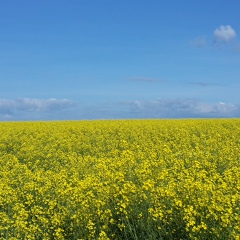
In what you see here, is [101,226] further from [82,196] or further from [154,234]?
[154,234]

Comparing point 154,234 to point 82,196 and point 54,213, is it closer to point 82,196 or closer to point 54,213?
point 82,196

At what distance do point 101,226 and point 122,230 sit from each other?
44cm

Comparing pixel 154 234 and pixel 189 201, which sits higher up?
pixel 189 201

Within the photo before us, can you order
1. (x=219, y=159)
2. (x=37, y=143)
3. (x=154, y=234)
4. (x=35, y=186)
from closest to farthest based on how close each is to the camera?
(x=154, y=234)
(x=35, y=186)
(x=219, y=159)
(x=37, y=143)

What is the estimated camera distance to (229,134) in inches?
961

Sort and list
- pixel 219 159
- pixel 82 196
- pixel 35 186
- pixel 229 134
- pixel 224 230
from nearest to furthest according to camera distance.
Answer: pixel 224 230 → pixel 82 196 → pixel 35 186 → pixel 219 159 → pixel 229 134

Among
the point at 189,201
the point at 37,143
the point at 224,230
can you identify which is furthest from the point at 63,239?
the point at 37,143

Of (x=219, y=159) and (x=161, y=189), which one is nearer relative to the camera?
(x=161, y=189)

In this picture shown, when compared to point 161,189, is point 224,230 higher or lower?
lower

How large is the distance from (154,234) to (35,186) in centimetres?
433

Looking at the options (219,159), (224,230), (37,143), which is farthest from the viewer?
(37,143)

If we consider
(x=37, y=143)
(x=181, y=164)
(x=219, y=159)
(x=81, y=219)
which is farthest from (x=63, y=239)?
(x=37, y=143)

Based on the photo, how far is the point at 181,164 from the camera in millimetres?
11000

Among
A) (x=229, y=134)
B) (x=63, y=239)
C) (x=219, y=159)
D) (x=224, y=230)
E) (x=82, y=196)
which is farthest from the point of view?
(x=229, y=134)
